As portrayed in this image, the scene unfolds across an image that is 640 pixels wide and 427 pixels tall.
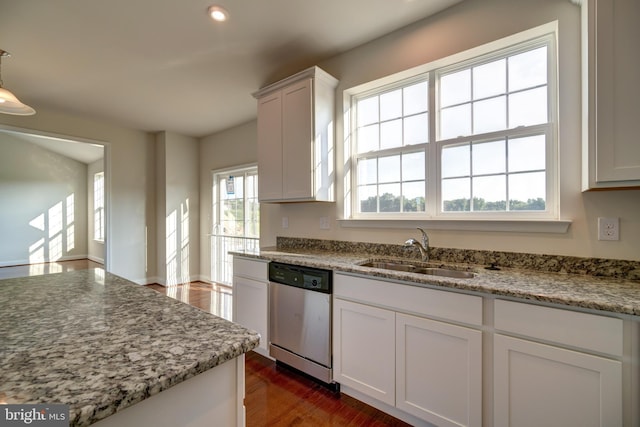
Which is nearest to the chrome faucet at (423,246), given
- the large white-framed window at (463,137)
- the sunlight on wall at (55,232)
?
the large white-framed window at (463,137)

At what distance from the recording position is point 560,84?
1688mm

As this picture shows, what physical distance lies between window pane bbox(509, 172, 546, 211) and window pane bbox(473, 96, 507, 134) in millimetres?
377

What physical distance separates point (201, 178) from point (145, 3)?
345cm

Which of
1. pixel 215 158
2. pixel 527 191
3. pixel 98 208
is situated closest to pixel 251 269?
pixel 527 191

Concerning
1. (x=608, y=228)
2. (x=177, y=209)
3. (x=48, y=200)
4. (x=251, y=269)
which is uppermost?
(x=48, y=200)

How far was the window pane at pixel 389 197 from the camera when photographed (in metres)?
2.41

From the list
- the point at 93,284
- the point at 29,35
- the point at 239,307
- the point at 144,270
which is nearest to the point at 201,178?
the point at 144,270

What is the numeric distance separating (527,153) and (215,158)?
175 inches

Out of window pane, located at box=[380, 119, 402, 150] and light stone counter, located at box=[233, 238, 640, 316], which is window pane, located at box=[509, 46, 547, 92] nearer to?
window pane, located at box=[380, 119, 402, 150]

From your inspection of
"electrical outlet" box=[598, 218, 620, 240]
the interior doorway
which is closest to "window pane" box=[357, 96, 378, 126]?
"electrical outlet" box=[598, 218, 620, 240]

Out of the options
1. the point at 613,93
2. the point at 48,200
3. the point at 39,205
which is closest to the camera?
the point at 613,93

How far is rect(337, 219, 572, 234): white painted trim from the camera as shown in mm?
1676

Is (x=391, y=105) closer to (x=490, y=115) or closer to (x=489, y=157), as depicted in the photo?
(x=490, y=115)

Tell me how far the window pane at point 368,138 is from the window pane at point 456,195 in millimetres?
711
